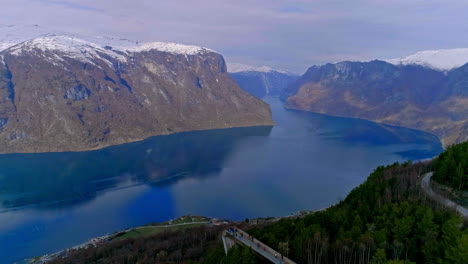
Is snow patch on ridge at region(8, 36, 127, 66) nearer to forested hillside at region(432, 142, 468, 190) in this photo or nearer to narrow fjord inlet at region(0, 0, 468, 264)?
narrow fjord inlet at region(0, 0, 468, 264)

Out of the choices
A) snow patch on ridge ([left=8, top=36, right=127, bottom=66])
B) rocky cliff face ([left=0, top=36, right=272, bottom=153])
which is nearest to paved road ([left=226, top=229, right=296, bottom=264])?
rocky cliff face ([left=0, top=36, right=272, bottom=153])

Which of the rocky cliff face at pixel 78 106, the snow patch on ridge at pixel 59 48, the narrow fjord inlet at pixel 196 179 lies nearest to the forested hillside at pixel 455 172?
the narrow fjord inlet at pixel 196 179

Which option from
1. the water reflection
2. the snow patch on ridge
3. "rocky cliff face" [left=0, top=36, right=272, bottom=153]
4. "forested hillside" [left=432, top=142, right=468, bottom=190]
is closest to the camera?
"forested hillside" [left=432, top=142, right=468, bottom=190]

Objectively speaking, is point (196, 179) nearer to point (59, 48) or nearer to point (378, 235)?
point (378, 235)

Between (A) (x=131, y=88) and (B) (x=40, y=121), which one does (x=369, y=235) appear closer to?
(B) (x=40, y=121)

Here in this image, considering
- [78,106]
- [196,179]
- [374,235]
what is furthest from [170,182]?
[78,106]

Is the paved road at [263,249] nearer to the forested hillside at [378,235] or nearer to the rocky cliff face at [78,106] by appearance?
the forested hillside at [378,235]

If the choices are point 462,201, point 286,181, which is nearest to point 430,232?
point 462,201
